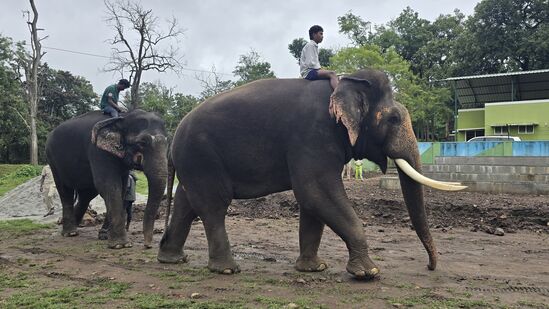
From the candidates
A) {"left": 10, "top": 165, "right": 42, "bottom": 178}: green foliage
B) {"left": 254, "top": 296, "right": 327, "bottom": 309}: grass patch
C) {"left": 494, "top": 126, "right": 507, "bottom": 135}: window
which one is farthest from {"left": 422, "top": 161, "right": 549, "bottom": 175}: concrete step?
{"left": 494, "top": 126, "right": 507, "bottom": 135}: window

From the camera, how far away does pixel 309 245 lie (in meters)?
6.46

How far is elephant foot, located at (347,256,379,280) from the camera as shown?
18.2 ft

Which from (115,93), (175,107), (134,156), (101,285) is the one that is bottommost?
(101,285)

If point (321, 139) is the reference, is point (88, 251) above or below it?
below

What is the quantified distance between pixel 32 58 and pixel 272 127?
117 feet

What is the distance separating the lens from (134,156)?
28.9 feet

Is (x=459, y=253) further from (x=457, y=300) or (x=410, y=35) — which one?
(x=410, y=35)

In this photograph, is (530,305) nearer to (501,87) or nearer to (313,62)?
(313,62)

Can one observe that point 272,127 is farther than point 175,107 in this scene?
No

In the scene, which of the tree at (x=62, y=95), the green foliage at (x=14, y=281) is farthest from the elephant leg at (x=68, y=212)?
the tree at (x=62, y=95)

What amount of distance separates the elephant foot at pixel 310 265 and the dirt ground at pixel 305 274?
121mm

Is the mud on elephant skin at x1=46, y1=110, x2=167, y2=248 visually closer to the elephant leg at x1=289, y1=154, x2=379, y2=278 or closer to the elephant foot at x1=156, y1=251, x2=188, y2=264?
the elephant foot at x1=156, y1=251, x2=188, y2=264

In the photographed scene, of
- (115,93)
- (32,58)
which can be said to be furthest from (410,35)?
(115,93)

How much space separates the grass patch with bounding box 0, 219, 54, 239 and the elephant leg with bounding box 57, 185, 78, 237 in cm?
94
